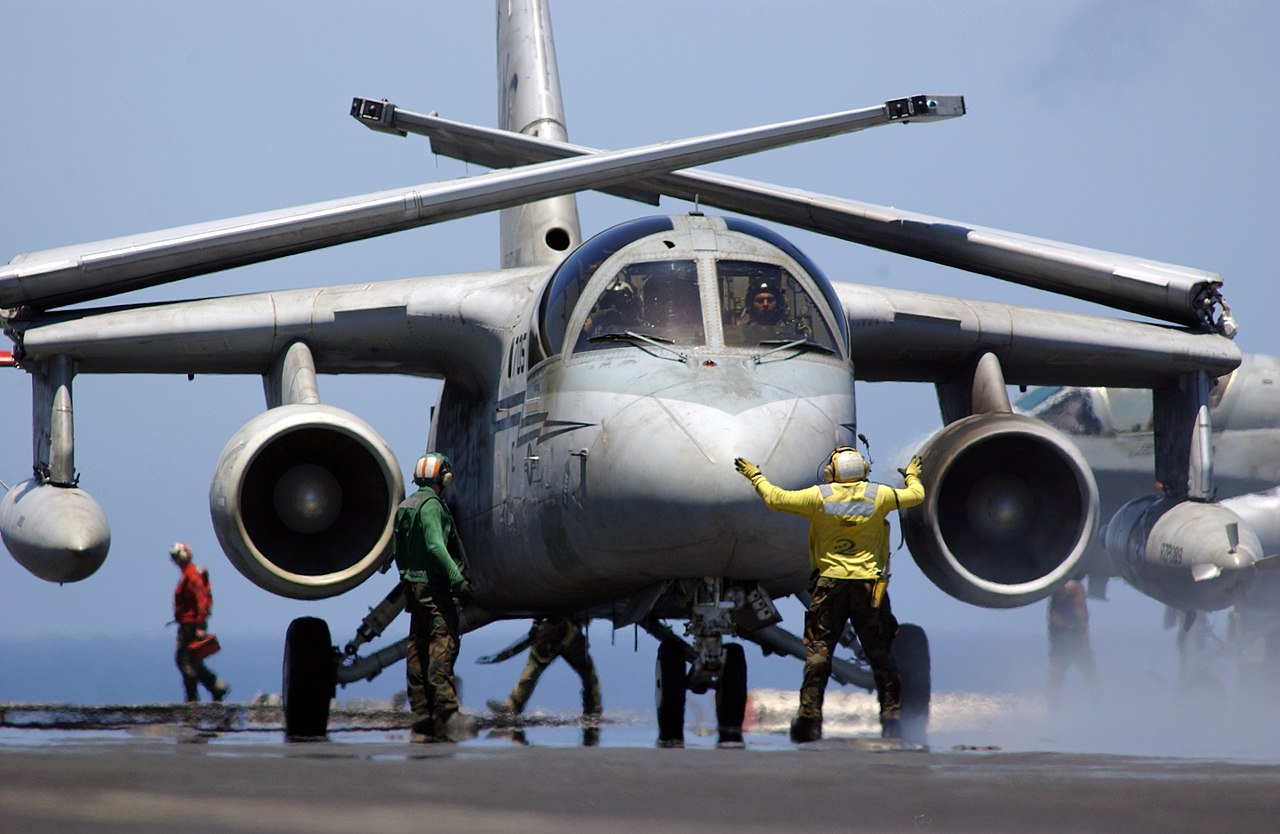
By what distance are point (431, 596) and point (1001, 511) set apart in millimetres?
3876

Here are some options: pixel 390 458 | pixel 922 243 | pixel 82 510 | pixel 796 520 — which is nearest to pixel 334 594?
pixel 390 458

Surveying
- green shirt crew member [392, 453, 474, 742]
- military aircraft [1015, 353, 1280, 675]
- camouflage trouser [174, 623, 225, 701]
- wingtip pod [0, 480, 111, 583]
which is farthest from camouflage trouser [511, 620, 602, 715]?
military aircraft [1015, 353, 1280, 675]

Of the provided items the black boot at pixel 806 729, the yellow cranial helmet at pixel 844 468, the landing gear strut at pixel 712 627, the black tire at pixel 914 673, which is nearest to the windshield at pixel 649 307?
the yellow cranial helmet at pixel 844 468

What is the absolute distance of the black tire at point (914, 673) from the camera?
11.7 meters

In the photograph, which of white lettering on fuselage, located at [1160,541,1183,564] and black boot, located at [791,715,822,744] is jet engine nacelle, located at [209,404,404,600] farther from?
white lettering on fuselage, located at [1160,541,1183,564]

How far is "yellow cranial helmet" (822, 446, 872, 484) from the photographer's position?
26.6 feet

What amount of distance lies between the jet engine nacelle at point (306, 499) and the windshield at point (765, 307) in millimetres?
2391

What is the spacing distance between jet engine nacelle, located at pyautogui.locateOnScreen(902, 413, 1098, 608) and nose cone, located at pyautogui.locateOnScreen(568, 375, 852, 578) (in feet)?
8.05

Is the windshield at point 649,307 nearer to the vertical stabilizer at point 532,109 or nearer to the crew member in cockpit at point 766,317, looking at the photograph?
the crew member in cockpit at point 766,317

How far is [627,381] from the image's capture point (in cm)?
841

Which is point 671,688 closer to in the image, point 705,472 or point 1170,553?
point 705,472

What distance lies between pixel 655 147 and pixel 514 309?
1.42 m

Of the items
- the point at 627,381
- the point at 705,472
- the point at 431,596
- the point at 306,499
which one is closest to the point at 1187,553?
the point at 627,381

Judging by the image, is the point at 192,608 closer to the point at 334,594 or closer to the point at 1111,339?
the point at 334,594
